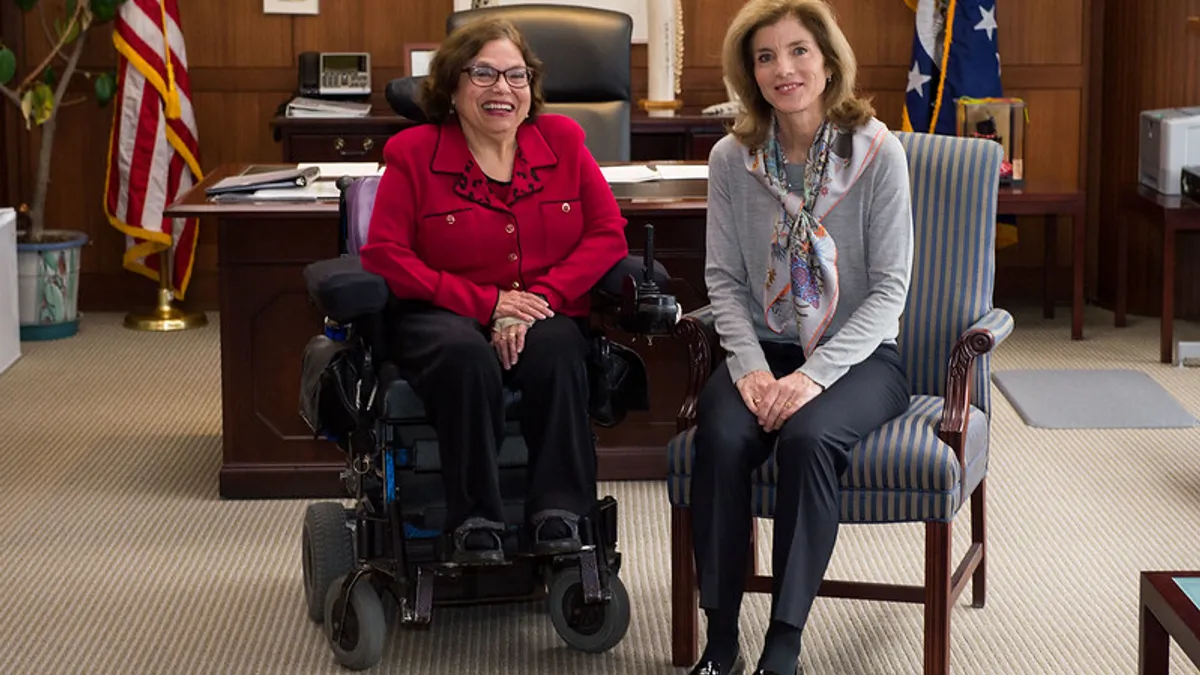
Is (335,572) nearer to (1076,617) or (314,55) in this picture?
(1076,617)

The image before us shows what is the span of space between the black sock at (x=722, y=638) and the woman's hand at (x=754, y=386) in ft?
1.15

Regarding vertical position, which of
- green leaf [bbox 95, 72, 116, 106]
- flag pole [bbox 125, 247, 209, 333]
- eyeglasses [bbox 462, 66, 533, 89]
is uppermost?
green leaf [bbox 95, 72, 116, 106]

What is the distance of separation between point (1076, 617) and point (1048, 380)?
2202 millimetres

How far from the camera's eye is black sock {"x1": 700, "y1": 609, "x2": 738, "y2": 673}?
9.78 feet

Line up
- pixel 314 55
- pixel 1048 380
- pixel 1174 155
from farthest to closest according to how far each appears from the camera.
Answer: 1. pixel 314 55
2. pixel 1174 155
3. pixel 1048 380

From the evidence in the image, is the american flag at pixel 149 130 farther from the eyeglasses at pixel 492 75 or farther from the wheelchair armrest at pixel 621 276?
the wheelchair armrest at pixel 621 276

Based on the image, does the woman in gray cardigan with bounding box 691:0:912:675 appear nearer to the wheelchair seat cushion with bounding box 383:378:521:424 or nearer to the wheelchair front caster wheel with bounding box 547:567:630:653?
the wheelchair front caster wheel with bounding box 547:567:630:653

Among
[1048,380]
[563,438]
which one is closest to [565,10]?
[1048,380]

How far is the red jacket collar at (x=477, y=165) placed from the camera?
335cm

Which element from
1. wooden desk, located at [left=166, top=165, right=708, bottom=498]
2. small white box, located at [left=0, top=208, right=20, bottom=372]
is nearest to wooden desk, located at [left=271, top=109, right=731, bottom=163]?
small white box, located at [left=0, top=208, right=20, bottom=372]

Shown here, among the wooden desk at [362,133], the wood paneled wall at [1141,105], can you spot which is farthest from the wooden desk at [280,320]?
the wood paneled wall at [1141,105]

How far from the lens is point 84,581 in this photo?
3758mm

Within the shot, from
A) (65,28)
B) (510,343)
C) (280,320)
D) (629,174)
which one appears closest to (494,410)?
(510,343)

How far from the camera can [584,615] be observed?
3.27m
